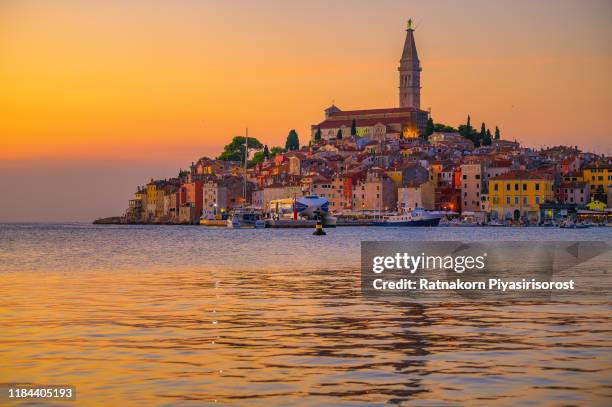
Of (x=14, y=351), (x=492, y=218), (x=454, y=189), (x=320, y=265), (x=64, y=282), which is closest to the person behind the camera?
(x=14, y=351)

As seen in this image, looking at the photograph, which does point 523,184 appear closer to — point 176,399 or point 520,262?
point 520,262

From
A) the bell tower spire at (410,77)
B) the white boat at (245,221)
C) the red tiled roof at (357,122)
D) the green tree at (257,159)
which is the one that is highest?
the bell tower spire at (410,77)

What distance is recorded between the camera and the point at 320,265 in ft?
104

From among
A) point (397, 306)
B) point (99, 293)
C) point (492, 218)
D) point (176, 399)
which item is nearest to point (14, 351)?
point (176, 399)

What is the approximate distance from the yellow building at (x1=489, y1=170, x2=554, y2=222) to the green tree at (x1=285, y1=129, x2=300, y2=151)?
5446 cm

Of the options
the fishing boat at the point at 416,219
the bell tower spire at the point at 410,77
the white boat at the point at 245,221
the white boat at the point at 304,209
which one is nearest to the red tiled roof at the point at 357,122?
the bell tower spire at the point at 410,77

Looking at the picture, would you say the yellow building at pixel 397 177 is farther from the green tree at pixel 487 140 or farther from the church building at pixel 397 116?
the church building at pixel 397 116

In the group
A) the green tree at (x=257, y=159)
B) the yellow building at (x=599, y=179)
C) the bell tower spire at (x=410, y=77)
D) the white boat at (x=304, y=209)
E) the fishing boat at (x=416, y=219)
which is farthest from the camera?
the bell tower spire at (x=410, y=77)

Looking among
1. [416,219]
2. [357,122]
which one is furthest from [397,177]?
[357,122]

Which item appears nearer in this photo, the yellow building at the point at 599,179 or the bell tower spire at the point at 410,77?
the yellow building at the point at 599,179

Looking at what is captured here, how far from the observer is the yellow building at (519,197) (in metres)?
117

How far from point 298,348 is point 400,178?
113m

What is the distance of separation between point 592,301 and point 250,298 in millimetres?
5839

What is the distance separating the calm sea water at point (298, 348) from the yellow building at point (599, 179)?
10797 cm
